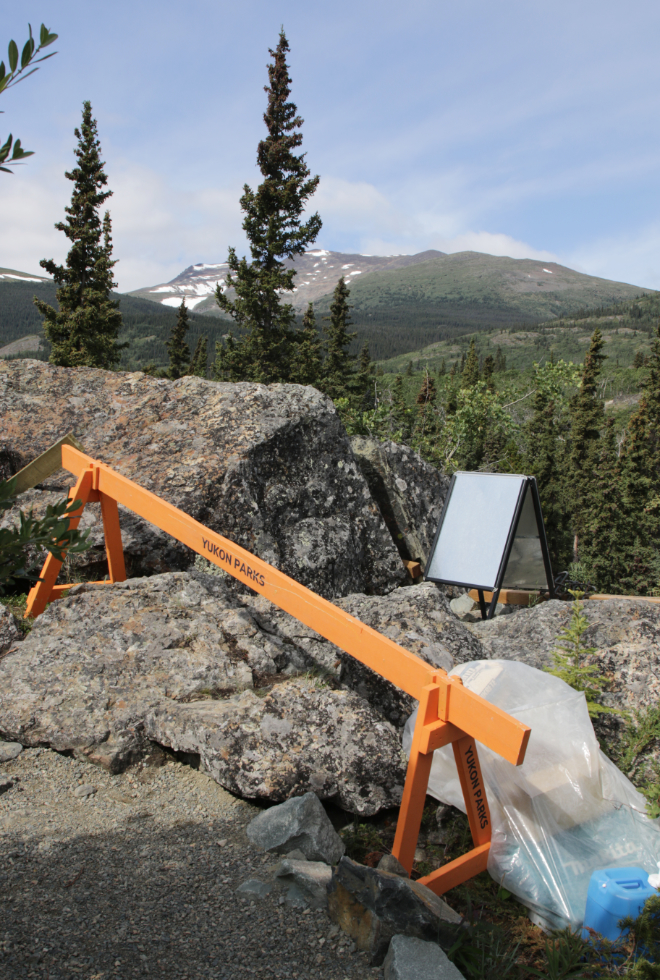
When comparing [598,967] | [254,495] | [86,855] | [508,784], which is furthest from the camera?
[254,495]

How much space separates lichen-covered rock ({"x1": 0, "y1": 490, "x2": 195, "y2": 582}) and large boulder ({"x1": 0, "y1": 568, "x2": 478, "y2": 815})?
791 mm

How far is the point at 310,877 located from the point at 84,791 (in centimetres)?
154

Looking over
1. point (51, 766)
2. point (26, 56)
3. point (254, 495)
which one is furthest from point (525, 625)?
point (26, 56)

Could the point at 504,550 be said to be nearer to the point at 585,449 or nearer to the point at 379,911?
the point at 379,911

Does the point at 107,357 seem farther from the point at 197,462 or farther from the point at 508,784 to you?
the point at 508,784

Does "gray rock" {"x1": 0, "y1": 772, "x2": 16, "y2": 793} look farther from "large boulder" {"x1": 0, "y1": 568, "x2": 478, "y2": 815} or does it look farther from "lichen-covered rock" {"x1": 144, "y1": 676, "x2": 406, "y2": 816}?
"lichen-covered rock" {"x1": 144, "y1": 676, "x2": 406, "y2": 816}

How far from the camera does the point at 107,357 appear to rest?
31.0 metres

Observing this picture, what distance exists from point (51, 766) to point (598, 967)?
316 cm

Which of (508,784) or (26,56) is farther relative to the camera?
(508,784)

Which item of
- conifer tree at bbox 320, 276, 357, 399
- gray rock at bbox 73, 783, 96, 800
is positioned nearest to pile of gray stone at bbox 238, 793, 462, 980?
gray rock at bbox 73, 783, 96, 800

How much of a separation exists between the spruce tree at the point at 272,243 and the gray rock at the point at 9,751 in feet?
76.6

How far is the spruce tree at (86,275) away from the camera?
2892 cm

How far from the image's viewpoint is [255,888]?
289 centimetres

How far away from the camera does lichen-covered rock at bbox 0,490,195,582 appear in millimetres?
5914
